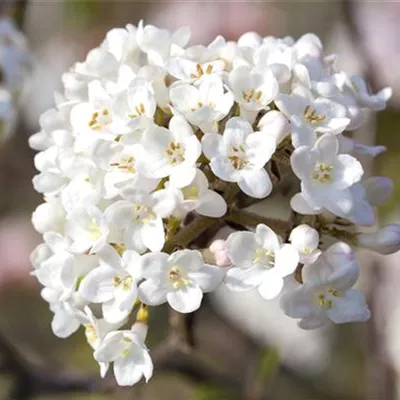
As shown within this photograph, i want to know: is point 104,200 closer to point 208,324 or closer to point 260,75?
point 260,75

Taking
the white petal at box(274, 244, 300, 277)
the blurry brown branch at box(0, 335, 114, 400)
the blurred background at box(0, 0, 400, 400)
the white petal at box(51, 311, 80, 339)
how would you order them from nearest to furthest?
the white petal at box(274, 244, 300, 277), the white petal at box(51, 311, 80, 339), the blurry brown branch at box(0, 335, 114, 400), the blurred background at box(0, 0, 400, 400)

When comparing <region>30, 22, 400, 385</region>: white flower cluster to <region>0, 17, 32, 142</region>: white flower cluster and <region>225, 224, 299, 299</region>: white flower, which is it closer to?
<region>225, 224, 299, 299</region>: white flower

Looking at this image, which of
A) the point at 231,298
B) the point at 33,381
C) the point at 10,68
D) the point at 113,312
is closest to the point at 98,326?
the point at 113,312

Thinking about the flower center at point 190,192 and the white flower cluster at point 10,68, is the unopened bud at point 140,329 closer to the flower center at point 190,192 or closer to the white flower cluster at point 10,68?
the flower center at point 190,192

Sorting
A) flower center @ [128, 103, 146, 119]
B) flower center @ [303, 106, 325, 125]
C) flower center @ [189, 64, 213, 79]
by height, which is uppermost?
A: flower center @ [189, 64, 213, 79]

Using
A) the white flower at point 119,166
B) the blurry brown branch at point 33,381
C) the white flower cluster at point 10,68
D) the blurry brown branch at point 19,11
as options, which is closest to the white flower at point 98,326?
the white flower at point 119,166

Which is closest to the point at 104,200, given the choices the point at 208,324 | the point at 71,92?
the point at 71,92

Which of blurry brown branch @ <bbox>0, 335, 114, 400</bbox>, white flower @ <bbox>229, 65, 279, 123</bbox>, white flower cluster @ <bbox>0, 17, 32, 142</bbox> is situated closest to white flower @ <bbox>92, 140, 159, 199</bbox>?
white flower @ <bbox>229, 65, 279, 123</bbox>
